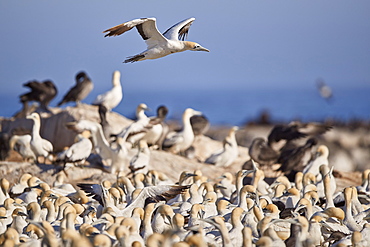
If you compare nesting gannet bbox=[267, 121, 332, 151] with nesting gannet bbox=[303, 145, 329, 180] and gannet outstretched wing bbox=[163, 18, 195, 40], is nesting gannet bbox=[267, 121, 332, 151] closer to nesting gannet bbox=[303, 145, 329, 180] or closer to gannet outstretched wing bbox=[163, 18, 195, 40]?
nesting gannet bbox=[303, 145, 329, 180]

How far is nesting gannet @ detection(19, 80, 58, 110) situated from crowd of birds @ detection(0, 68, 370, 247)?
628 mm

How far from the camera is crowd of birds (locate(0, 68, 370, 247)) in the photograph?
771 centimetres

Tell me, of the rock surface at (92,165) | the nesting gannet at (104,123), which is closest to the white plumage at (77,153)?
the rock surface at (92,165)

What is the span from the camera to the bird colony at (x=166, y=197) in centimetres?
775

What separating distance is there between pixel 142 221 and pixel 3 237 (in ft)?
6.18

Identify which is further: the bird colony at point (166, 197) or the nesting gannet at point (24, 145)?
the nesting gannet at point (24, 145)

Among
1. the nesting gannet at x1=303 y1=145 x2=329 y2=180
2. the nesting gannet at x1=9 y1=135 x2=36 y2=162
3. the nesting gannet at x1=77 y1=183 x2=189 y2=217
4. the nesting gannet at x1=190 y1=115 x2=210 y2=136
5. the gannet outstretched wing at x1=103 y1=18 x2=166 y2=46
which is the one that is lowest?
the nesting gannet at x1=190 y1=115 x2=210 y2=136

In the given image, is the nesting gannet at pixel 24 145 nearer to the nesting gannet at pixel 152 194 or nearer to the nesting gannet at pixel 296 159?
the nesting gannet at pixel 152 194

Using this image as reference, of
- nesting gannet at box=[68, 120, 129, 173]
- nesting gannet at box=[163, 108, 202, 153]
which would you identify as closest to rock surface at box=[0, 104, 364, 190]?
nesting gannet at box=[68, 120, 129, 173]

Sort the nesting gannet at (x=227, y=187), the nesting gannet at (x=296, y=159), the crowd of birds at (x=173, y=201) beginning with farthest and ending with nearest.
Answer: the nesting gannet at (x=296, y=159) < the nesting gannet at (x=227, y=187) < the crowd of birds at (x=173, y=201)

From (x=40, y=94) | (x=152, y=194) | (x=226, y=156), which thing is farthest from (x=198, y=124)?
(x=152, y=194)

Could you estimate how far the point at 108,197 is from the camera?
1011cm

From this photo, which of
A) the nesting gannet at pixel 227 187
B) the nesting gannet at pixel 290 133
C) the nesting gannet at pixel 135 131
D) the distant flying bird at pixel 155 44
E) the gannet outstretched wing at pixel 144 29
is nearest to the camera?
the gannet outstretched wing at pixel 144 29

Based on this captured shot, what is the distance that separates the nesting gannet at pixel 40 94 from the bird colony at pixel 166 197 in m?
0.05
